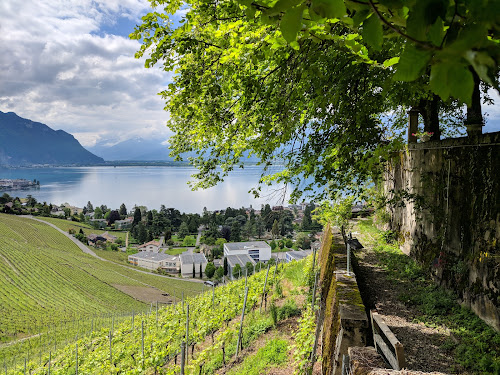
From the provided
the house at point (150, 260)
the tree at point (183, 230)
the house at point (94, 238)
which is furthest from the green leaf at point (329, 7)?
the tree at point (183, 230)

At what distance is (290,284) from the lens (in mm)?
9539

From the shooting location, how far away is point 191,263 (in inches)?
3083

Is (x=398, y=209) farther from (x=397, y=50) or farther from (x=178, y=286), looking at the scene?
(x=178, y=286)

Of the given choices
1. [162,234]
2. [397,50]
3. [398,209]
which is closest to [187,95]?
[397,50]

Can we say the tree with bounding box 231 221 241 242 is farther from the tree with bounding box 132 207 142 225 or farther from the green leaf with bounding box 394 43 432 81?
the green leaf with bounding box 394 43 432 81

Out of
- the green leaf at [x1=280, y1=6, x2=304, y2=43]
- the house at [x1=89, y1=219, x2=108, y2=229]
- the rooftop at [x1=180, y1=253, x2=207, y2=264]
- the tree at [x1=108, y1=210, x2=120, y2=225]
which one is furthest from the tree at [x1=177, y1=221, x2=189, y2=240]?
the green leaf at [x1=280, y1=6, x2=304, y2=43]

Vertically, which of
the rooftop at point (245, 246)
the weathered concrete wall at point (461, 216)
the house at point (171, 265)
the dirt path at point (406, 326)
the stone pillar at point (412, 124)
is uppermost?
the stone pillar at point (412, 124)

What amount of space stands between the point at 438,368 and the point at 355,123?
3633 mm

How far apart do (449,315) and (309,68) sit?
156 inches

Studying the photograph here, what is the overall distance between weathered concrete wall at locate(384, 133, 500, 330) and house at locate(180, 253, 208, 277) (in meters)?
73.5

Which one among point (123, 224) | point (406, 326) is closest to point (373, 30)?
point (406, 326)

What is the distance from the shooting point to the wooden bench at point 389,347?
8.23ft

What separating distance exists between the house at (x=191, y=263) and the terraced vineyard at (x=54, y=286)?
5.88 meters

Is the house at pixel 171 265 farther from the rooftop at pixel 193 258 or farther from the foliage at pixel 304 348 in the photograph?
the foliage at pixel 304 348
